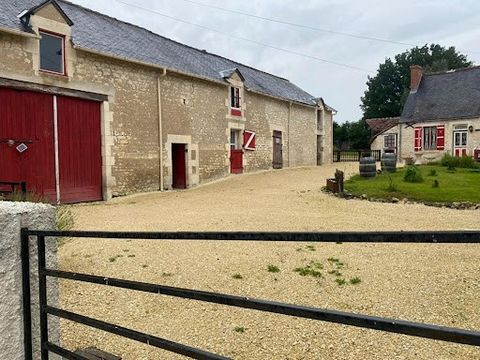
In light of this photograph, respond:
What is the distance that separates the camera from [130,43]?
14.4 meters

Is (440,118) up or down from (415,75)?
down

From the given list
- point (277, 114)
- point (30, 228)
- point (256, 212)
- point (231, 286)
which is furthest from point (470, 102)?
point (30, 228)

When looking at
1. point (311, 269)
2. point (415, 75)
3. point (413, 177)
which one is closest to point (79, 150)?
point (311, 269)

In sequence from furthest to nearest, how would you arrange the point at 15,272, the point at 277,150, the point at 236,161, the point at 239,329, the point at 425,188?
the point at 277,150 → the point at 236,161 → the point at 425,188 → the point at 239,329 → the point at 15,272

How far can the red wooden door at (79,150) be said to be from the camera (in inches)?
440

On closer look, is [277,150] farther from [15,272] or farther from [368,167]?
[15,272]

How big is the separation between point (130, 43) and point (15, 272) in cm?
1376

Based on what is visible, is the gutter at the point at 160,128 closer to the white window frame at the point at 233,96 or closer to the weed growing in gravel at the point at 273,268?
the white window frame at the point at 233,96

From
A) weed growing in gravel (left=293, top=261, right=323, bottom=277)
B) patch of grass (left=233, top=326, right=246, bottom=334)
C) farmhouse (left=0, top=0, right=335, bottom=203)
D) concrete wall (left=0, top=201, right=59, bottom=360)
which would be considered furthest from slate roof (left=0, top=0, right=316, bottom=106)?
patch of grass (left=233, top=326, right=246, bottom=334)

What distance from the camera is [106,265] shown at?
5254 mm

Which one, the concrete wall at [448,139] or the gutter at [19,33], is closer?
the gutter at [19,33]

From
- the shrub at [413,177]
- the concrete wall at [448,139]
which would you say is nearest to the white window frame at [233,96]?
the shrub at [413,177]

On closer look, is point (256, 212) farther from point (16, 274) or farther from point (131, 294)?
point (16, 274)

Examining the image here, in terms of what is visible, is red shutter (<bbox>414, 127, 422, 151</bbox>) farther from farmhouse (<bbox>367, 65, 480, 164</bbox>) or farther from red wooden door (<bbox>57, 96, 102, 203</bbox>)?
red wooden door (<bbox>57, 96, 102, 203</bbox>)
